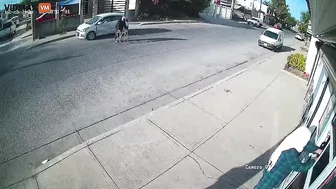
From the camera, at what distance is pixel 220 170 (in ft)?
21.7

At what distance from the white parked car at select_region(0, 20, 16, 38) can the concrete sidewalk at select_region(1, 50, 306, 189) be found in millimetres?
16544

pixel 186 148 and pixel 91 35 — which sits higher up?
pixel 91 35

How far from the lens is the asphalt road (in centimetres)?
764

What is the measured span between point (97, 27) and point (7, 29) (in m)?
8.17

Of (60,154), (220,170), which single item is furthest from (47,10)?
(220,170)

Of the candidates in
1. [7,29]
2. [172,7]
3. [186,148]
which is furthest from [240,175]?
[172,7]

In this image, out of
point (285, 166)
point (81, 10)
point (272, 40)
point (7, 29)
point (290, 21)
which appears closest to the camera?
point (285, 166)

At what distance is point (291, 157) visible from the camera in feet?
12.2

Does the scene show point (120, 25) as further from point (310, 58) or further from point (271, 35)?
point (271, 35)

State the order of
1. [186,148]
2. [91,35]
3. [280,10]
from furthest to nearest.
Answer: [280,10]
[91,35]
[186,148]

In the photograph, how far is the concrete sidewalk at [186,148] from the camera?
611cm

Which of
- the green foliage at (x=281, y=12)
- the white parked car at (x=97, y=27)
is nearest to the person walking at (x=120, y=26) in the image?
the white parked car at (x=97, y=27)

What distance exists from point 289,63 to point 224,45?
5.43 metres

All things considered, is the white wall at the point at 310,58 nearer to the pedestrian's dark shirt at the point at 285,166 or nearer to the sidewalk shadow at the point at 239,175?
the sidewalk shadow at the point at 239,175
